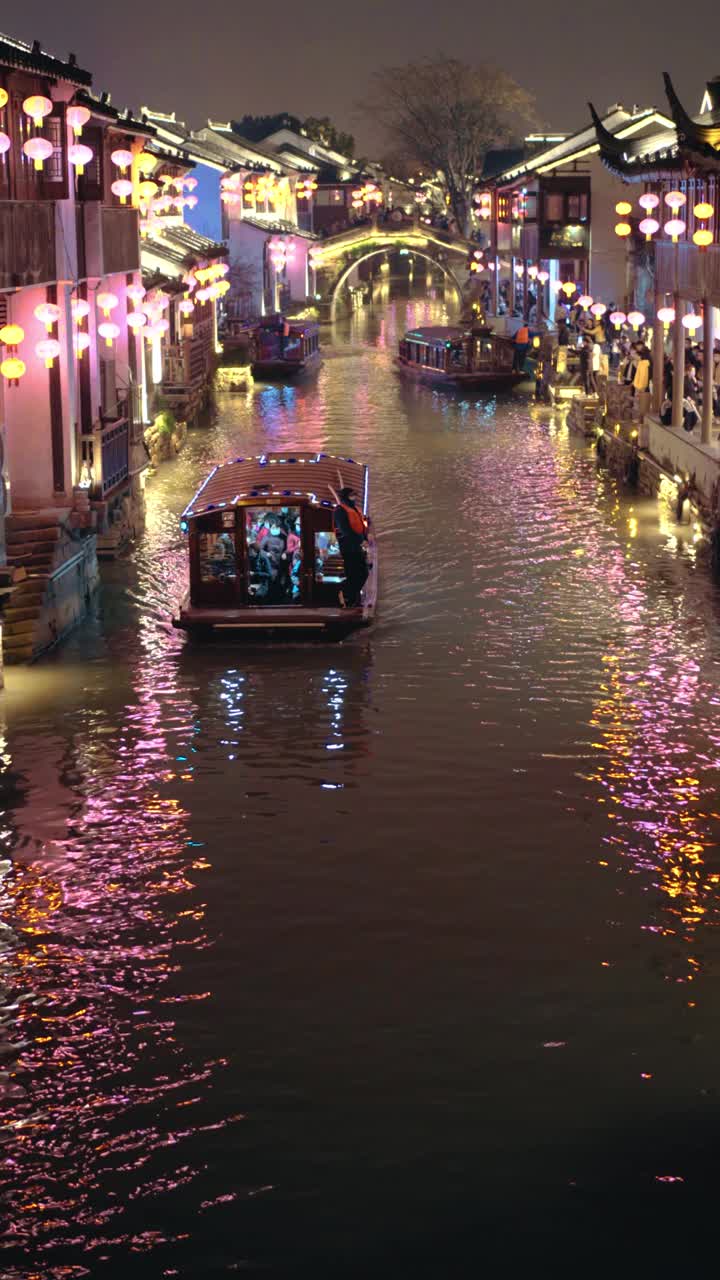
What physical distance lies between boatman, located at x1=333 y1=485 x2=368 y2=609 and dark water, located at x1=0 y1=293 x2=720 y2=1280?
2.82 ft

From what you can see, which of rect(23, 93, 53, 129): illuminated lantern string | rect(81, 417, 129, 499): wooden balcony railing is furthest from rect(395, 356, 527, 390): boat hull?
rect(23, 93, 53, 129): illuminated lantern string

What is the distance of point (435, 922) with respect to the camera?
44.8ft

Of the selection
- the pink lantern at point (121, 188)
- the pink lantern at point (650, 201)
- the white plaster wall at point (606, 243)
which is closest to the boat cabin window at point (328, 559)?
the pink lantern at point (121, 188)

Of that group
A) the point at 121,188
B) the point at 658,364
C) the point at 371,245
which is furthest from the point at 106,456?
the point at 371,245

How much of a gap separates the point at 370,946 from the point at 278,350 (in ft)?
160

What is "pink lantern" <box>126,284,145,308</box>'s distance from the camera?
34.2m

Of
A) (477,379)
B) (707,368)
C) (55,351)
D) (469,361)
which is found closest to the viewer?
(55,351)

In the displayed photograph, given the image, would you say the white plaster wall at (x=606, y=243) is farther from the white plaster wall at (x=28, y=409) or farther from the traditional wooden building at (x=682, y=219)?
the white plaster wall at (x=28, y=409)

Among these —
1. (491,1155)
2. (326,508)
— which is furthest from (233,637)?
(491,1155)

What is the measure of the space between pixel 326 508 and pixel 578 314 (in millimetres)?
38714

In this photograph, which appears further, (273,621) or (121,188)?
(121,188)

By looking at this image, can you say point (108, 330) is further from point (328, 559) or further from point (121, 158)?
point (328, 559)

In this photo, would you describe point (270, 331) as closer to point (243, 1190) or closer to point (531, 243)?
point (531, 243)

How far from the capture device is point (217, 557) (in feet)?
74.9
